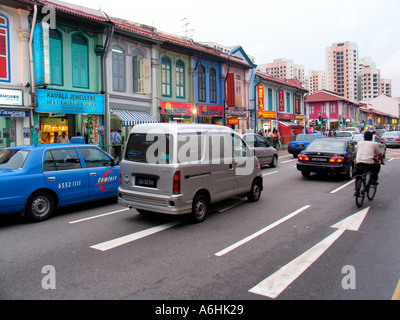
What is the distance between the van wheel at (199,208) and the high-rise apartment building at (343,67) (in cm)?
13831

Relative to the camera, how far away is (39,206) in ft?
23.9

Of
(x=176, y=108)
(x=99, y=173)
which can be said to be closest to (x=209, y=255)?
(x=99, y=173)

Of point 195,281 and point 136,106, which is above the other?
point 136,106

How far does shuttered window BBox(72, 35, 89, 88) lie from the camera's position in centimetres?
1714

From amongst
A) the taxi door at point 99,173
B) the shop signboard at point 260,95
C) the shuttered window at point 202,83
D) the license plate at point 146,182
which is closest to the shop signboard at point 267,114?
the shop signboard at point 260,95

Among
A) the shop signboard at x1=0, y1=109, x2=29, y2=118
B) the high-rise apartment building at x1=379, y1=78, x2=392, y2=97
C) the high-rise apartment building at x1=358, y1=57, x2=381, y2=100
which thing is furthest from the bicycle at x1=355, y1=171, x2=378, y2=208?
the high-rise apartment building at x1=379, y1=78, x2=392, y2=97

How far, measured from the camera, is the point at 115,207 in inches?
340

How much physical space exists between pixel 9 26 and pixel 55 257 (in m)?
13.4

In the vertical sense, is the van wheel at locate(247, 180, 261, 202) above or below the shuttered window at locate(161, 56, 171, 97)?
below

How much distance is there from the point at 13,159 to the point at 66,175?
1.15 m

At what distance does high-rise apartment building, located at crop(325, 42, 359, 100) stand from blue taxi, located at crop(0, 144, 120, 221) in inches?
5434

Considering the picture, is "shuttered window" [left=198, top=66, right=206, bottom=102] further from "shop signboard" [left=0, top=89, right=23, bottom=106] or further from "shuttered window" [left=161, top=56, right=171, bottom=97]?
"shop signboard" [left=0, top=89, right=23, bottom=106]
